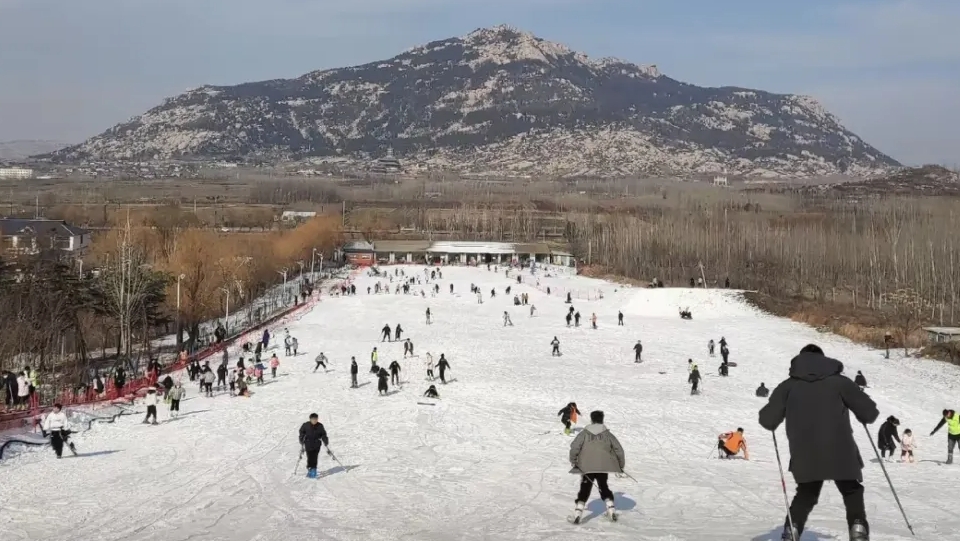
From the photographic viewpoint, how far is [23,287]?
39.8 meters

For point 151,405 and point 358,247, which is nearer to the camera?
point 151,405

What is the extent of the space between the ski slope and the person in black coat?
8.00 feet

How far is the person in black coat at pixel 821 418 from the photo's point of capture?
21.6 ft

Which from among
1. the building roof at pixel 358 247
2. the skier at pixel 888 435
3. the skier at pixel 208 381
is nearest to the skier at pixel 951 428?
the skier at pixel 888 435

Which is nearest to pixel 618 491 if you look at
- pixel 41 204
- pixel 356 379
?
pixel 356 379

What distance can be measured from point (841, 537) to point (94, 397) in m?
21.5

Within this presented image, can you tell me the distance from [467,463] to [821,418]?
35.6ft

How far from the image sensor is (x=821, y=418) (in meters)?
6.63

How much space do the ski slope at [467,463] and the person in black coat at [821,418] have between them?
8.00 feet

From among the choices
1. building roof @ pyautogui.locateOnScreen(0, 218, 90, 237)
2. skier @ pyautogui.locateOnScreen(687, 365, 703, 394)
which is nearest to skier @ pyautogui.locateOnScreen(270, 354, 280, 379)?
skier @ pyautogui.locateOnScreen(687, 365, 703, 394)

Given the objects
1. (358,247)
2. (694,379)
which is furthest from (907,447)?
(358,247)

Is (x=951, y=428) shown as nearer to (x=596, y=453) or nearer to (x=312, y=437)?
(x=596, y=453)

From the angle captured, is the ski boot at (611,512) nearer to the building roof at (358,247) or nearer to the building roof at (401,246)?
the building roof at (358,247)

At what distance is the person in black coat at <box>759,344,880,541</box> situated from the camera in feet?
21.6
